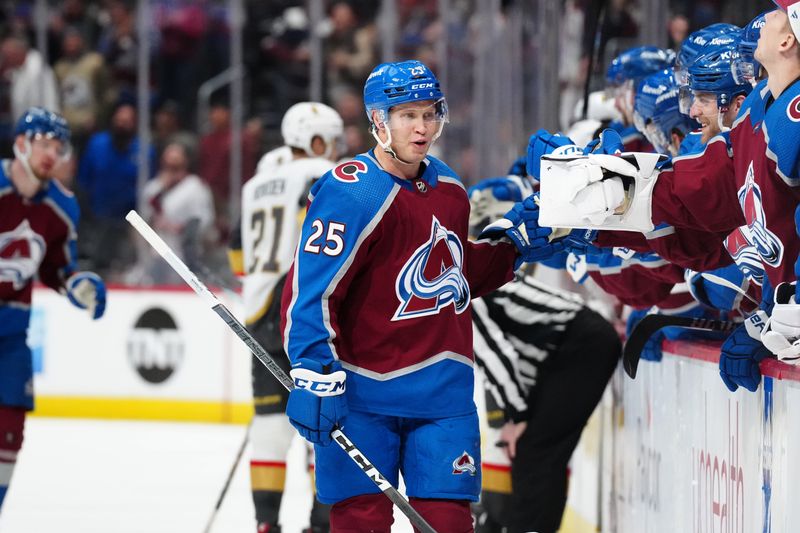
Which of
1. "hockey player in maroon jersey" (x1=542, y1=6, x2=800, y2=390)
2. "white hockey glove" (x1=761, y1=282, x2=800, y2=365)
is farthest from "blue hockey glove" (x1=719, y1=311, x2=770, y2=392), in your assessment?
"white hockey glove" (x1=761, y1=282, x2=800, y2=365)

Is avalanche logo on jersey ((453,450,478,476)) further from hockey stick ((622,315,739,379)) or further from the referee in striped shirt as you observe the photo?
the referee in striped shirt

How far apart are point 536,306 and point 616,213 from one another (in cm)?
134

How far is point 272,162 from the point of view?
468 centimetres

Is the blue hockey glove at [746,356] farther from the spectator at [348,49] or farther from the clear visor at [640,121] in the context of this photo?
the spectator at [348,49]

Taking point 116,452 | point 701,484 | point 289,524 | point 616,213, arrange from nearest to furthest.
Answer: point 616,213, point 701,484, point 289,524, point 116,452

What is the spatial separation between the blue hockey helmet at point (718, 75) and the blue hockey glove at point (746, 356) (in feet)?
1.74

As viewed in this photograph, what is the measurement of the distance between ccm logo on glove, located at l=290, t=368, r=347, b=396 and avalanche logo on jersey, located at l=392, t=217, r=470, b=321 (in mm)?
201

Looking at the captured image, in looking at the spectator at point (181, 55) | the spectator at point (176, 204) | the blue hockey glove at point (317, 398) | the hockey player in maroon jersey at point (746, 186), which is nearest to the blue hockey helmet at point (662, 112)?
the hockey player in maroon jersey at point (746, 186)

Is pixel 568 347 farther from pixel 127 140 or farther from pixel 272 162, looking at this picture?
pixel 127 140

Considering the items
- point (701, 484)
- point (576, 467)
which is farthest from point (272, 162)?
point (701, 484)

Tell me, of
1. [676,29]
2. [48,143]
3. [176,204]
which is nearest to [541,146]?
[676,29]

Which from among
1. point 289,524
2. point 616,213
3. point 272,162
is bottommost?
point 289,524

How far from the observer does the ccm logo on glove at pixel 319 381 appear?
258 cm

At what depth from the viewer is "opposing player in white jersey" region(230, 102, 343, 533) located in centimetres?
432
